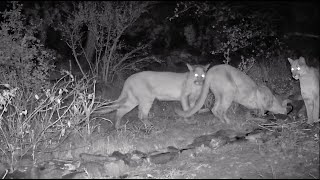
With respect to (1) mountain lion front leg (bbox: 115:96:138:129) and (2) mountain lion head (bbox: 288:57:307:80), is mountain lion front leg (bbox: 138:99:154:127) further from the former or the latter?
(2) mountain lion head (bbox: 288:57:307:80)

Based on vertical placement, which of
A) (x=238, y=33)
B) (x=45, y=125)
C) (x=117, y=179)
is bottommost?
(x=117, y=179)

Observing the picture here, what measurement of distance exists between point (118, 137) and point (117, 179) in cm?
191

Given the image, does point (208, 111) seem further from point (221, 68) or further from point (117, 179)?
point (117, 179)

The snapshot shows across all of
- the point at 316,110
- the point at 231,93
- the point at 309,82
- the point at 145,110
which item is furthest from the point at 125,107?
the point at 316,110

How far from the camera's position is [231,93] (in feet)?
29.2

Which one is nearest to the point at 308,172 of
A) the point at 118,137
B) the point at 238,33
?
the point at 118,137

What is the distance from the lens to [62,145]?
7.67 metres

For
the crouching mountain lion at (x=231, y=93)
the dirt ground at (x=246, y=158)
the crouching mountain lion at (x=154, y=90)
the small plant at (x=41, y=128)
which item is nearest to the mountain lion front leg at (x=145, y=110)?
the crouching mountain lion at (x=154, y=90)

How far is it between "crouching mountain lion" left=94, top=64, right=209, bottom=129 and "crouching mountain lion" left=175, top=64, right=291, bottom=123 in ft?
1.08

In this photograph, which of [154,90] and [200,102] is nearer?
[200,102]

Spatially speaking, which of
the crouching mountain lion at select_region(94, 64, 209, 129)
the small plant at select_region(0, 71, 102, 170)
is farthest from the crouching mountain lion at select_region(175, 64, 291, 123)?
the small plant at select_region(0, 71, 102, 170)

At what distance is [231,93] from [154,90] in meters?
1.77

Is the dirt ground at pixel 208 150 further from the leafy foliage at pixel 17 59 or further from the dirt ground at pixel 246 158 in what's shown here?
the leafy foliage at pixel 17 59

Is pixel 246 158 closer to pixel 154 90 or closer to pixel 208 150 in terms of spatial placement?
pixel 208 150
